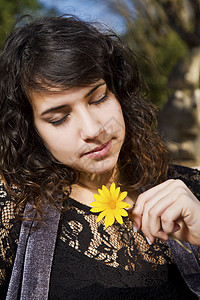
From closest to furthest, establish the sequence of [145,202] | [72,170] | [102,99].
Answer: [145,202] < [102,99] < [72,170]

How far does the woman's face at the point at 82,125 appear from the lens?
139 cm

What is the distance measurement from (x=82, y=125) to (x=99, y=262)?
24.0 inches

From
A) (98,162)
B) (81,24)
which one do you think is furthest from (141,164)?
(81,24)

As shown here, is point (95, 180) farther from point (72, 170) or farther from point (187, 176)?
point (187, 176)

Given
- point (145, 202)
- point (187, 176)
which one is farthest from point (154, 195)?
point (187, 176)

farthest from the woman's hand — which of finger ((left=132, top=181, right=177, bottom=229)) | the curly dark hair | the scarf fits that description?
the curly dark hair

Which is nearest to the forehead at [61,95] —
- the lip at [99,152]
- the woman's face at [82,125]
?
the woman's face at [82,125]

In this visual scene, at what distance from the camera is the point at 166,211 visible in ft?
3.63

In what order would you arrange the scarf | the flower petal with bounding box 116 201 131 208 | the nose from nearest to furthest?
the flower petal with bounding box 116 201 131 208 → the nose → the scarf

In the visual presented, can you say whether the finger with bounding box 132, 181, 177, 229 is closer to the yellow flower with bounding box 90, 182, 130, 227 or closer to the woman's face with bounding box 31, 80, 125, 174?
the yellow flower with bounding box 90, 182, 130, 227

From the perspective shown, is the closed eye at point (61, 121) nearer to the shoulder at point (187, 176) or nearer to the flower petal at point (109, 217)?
the flower petal at point (109, 217)

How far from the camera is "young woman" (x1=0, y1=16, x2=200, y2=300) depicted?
4.68 ft

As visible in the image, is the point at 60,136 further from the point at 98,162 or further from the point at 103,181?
the point at 103,181

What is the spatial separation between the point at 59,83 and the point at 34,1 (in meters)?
6.87
